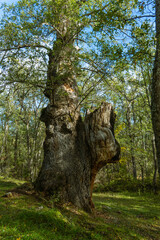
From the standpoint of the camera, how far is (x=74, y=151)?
6.79 m

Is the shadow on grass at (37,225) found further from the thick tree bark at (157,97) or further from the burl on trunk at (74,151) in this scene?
the thick tree bark at (157,97)

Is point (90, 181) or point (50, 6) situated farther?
point (50, 6)

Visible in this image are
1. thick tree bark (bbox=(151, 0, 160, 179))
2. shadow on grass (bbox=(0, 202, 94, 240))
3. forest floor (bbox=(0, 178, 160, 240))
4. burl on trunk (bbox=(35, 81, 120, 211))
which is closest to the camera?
shadow on grass (bbox=(0, 202, 94, 240))

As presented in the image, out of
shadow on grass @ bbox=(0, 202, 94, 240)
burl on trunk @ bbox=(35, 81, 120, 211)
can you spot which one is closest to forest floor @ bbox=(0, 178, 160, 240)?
shadow on grass @ bbox=(0, 202, 94, 240)

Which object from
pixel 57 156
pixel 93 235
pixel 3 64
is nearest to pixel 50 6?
pixel 3 64

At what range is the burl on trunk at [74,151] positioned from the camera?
6.22 m

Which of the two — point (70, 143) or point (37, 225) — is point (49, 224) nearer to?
point (37, 225)

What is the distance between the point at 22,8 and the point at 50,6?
140 centimetres

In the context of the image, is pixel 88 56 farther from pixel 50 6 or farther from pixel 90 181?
pixel 90 181

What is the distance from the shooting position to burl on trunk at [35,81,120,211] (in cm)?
622

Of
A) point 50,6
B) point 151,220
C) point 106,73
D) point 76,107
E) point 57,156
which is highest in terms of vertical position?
point 50,6

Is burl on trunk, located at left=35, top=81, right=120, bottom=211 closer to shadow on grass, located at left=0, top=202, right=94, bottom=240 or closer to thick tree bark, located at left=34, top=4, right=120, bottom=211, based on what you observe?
thick tree bark, located at left=34, top=4, right=120, bottom=211

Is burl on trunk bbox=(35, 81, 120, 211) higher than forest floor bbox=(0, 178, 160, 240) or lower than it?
higher

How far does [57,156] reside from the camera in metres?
6.57
